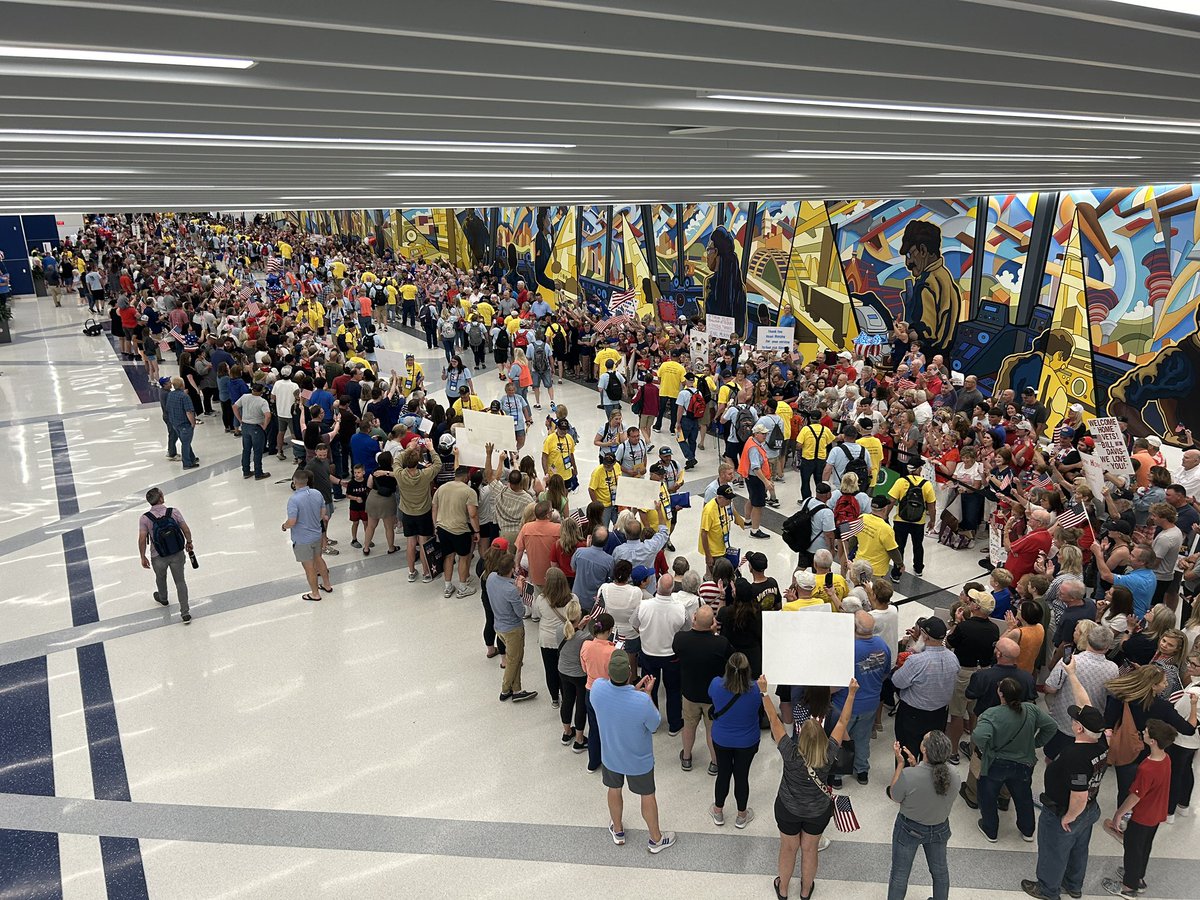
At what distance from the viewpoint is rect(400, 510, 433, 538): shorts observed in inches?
326

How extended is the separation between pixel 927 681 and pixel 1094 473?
4.38 meters

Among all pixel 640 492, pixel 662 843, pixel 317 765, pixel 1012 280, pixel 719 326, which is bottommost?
pixel 662 843

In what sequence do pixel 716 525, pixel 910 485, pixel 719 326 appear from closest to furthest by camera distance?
pixel 716 525 < pixel 910 485 < pixel 719 326

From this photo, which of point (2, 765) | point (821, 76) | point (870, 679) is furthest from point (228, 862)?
A: point (821, 76)

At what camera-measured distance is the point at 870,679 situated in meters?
5.23

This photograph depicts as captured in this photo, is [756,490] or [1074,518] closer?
[1074,518]

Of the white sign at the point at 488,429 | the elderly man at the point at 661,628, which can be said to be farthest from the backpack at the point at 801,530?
the white sign at the point at 488,429

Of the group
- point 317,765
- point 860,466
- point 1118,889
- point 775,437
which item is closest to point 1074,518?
point 860,466

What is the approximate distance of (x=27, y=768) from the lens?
18.6ft

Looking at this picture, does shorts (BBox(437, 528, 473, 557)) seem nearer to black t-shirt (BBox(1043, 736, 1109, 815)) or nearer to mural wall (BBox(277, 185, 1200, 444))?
→ black t-shirt (BBox(1043, 736, 1109, 815))

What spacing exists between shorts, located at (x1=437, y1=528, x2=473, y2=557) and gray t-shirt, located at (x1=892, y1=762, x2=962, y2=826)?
4.86 m

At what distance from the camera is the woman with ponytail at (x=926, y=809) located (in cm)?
404

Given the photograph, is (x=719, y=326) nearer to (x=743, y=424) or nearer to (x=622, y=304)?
(x=622, y=304)

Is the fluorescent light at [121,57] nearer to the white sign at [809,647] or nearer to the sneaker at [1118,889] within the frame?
the white sign at [809,647]
